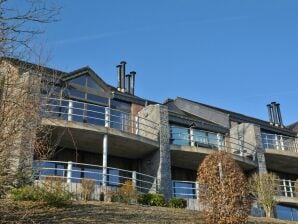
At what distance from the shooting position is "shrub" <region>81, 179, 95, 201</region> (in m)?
19.2

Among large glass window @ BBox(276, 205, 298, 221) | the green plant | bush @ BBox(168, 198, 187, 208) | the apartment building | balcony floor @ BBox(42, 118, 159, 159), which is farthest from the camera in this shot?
large glass window @ BBox(276, 205, 298, 221)

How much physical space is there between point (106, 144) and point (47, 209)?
267 inches

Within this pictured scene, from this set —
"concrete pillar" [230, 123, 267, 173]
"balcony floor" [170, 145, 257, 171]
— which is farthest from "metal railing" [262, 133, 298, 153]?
"balcony floor" [170, 145, 257, 171]

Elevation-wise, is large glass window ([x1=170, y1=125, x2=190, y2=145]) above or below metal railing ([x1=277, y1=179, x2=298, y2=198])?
above

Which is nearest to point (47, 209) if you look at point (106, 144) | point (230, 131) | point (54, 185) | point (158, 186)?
point (54, 185)

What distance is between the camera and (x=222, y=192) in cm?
1730

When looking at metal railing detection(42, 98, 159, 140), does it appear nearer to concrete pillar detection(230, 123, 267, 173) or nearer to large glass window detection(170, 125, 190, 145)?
large glass window detection(170, 125, 190, 145)

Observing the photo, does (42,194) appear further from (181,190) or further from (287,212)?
(287,212)

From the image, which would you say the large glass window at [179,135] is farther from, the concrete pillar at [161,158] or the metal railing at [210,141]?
the concrete pillar at [161,158]

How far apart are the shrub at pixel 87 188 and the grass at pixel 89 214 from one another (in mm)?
947

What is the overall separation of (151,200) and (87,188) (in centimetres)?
325

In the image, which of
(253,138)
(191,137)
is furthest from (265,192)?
(191,137)

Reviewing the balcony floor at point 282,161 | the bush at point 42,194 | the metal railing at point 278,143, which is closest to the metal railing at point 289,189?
the balcony floor at point 282,161

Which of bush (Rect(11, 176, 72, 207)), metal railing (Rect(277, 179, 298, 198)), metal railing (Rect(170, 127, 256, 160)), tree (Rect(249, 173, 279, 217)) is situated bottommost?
bush (Rect(11, 176, 72, 207))
